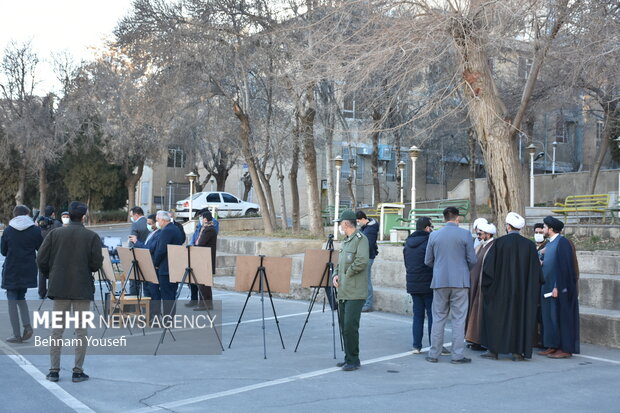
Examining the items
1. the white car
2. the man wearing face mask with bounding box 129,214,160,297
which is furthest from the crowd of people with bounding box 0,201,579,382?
the white car

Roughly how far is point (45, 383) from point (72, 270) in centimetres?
123

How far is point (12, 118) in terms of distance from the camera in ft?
142

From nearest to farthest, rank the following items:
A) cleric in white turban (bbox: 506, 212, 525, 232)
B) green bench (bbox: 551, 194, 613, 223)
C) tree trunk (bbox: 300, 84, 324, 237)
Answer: cleric in white turban (bbox: 506, 212, 525, 232)
green bench (bbox: 551, 194, 613, 223)
tree trunk (bbox: 300, 84, 324, 237)

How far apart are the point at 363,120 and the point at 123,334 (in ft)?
73.8

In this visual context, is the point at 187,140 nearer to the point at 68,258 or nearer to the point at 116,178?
the point at 116,178

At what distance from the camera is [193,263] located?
10023 mm

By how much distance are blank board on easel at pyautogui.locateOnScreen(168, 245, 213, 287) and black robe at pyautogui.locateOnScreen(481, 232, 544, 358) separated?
371 centimetres

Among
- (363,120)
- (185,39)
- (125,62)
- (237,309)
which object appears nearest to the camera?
(237,309)

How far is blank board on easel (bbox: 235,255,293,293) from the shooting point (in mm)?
9766

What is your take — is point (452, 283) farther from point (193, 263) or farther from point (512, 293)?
point (193, 263)

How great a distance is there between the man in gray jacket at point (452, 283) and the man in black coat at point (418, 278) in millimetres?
410

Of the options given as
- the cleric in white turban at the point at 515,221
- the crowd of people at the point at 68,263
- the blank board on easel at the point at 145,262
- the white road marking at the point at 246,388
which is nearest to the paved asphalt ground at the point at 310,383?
the white road marking at the point at 246,388

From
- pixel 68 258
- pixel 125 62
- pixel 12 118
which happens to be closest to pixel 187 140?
pixel 125 62

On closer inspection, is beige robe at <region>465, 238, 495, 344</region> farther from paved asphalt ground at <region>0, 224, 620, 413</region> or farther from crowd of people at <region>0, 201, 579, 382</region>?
paved asphalt ground at <region>0, 224, 620, 413</region>
